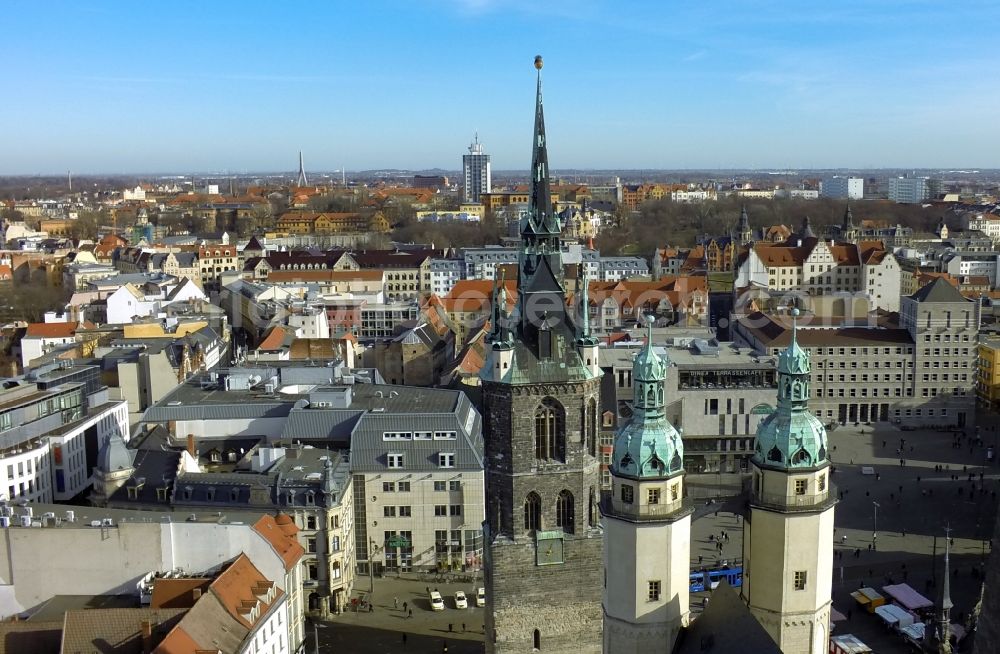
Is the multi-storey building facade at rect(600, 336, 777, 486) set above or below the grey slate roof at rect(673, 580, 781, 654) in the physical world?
below

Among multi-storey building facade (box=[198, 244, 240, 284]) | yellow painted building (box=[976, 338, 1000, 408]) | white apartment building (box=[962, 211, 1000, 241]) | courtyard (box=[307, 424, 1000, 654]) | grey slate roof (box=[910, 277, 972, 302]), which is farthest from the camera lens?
white apartment building (box=[962, 211, 1000, 241])

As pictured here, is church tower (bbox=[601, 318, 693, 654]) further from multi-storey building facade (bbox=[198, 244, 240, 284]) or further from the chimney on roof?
multi-storey building facade (bbox=[198, 244, 240, 284])

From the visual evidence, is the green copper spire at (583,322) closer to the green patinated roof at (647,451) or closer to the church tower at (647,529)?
the church tower at (647,529)

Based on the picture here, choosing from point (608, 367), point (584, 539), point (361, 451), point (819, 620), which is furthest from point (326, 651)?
point (608, 367)

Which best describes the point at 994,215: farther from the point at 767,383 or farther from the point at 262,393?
the point at 262,393

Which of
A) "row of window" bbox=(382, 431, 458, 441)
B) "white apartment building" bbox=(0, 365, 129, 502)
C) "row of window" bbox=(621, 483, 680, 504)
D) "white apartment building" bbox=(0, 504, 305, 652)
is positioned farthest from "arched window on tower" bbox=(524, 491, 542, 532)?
"white apartment building" bbox=(0, 365, 129, 502)

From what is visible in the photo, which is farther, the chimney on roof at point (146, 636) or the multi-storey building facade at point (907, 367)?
the multi-storey building facade at point (907, 367)

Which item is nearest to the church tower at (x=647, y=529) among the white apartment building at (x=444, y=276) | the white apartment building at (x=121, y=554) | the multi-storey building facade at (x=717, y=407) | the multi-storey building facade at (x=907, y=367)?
the white apartment building at (x=121, y=554)
